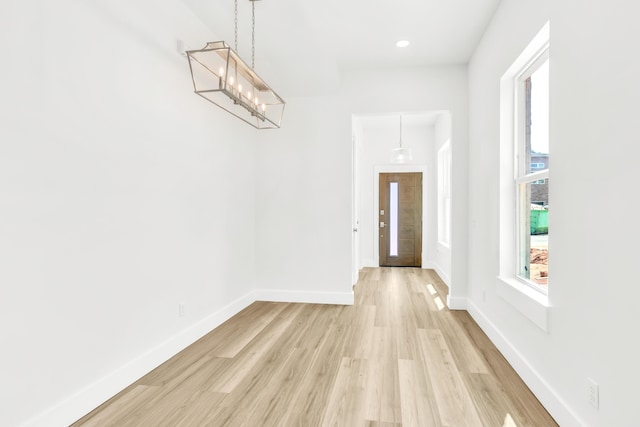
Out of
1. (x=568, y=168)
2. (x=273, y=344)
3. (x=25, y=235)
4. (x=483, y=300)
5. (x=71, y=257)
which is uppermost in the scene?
(x=568, y=168)

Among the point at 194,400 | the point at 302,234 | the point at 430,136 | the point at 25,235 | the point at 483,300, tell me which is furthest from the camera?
the point at 430,136

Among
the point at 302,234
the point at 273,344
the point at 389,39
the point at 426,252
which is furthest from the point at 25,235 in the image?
the point at 426,252

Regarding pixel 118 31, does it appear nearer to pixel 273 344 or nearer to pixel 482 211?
pixel 273 344

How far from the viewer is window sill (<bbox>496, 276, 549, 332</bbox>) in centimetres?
213

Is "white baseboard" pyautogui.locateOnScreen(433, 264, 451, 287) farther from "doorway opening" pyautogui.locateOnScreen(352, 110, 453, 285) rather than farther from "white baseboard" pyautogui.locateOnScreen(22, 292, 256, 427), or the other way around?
"white baseboard" pyautogui.locateOnScreen(22, 292, 256, 427)

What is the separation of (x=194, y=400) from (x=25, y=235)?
1.35m

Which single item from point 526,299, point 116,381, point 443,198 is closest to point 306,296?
point 116,381

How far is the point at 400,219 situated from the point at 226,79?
5986 mm

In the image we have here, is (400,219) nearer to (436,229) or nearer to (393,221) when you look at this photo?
(393,221)

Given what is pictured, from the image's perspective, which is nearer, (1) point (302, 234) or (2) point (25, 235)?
(2) point (25, 235)

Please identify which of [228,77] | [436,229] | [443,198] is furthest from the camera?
[436,229]

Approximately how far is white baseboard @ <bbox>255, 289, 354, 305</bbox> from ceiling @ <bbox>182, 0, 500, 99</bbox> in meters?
2.63

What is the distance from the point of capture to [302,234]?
4.60 meters

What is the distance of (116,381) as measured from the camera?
2.24 metres
